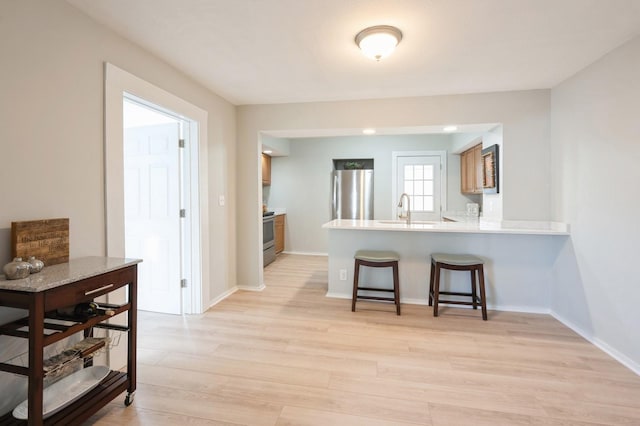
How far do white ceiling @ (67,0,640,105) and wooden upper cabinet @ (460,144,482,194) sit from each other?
142cm

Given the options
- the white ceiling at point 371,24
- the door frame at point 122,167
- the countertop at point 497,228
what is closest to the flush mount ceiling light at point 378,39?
the white ceiling at point 371,24

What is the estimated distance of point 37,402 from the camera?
→ 122cm

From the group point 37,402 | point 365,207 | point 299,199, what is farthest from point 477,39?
point 299,199

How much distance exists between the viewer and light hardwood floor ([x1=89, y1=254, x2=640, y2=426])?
165 cm

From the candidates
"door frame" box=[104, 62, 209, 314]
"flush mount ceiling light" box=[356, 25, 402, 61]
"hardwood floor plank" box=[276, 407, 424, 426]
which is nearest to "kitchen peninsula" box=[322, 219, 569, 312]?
"door frame" box=[104, 62, 209, 314]

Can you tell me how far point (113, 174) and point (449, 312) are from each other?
3266 mm

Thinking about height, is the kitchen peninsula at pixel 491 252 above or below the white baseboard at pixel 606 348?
above

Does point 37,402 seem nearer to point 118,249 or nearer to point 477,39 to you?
point 118,249

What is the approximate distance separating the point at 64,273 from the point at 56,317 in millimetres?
304

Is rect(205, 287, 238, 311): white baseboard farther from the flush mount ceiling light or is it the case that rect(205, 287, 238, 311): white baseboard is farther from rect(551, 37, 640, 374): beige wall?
rect(551, 37, 640, 374): beige wall

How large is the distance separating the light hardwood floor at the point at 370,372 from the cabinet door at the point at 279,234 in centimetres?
289

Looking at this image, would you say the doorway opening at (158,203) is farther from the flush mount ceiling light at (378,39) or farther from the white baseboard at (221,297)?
the flush mount ceiling light at (378,39)

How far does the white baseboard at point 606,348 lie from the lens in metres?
2.08

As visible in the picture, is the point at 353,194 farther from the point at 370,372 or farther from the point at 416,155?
the point at 370,372
